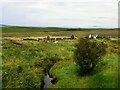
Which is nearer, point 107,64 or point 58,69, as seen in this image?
point 107,64

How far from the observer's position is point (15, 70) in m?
40.9

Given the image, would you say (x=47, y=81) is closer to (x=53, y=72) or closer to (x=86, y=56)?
(x=53, y=72)

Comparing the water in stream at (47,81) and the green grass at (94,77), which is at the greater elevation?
the green grass at (94,77)

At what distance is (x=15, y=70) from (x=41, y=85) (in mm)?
5216

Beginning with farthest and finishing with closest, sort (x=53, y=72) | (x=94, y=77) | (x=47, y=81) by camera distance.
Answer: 1. (x=53, y=72)
2. (x=47, y=81)
3. (x=94, y=77)

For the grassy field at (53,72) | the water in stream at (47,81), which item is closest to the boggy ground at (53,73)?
the grassy field at (53,72)

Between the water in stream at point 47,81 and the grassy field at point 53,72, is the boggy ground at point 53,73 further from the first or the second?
the water in stream at point 47,81

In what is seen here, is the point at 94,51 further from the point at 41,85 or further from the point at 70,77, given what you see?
the point at 41,85

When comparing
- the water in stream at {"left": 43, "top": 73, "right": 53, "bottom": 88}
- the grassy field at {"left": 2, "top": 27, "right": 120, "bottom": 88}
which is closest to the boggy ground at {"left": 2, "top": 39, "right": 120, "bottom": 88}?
the grassy field at {"left": 2, "top": 27, "right": 120, "bottom": 88}

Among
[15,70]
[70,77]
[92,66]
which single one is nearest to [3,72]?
[15,70]

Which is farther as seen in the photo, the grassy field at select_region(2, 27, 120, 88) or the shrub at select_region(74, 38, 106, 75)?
the shrub at select_region(74, 38, 106, 75)

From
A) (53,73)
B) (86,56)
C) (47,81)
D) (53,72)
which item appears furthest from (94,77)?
(53,72)

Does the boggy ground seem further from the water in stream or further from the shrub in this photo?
the shrub

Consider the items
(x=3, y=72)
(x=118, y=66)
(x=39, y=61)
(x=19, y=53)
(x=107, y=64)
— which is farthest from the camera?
(x=19, y=53)
